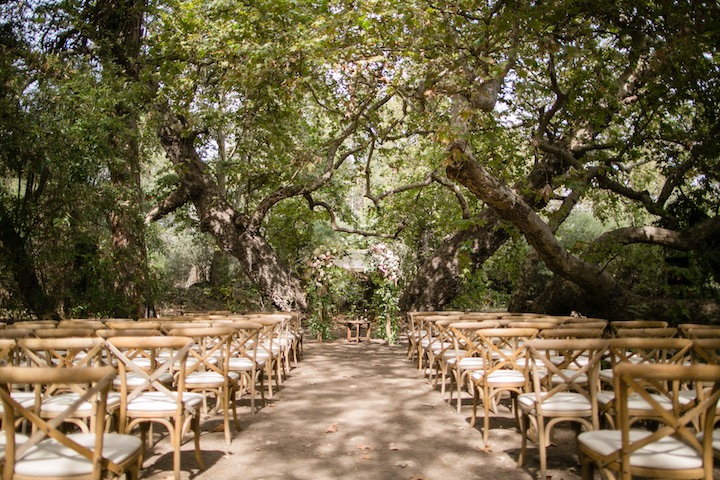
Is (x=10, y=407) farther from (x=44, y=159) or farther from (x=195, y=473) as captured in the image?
(x=44, y=159)

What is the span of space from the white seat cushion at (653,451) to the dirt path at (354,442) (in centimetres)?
117

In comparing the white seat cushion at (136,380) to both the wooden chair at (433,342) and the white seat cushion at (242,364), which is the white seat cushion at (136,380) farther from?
the wooden chair at (433,342)

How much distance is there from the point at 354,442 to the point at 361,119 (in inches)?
321

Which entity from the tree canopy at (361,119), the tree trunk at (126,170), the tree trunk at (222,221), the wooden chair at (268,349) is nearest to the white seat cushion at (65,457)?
the wooden chair at (268,349)

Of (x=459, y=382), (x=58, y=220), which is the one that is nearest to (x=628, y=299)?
(x=459, y=382)

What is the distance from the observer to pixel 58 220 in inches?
407

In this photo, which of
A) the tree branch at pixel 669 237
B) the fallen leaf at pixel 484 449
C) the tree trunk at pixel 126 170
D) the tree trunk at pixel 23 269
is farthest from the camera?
the tree trunk at pixel 126 170

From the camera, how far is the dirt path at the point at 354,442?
14.7 feet

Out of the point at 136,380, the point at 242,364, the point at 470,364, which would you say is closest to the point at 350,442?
the point at 242,364

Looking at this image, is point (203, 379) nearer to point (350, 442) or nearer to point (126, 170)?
point (350, 442)

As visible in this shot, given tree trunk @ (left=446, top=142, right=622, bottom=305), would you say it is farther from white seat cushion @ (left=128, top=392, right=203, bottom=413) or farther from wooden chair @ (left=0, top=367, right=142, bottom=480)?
wooden chair @ (left=0, top=367, right=142, bottom=480)

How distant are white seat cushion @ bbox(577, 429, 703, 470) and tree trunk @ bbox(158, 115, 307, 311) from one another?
482 inches

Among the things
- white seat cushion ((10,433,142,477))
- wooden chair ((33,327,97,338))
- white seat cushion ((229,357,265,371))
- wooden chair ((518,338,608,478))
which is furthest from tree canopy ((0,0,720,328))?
white seat cushion ((10,433,142,477))

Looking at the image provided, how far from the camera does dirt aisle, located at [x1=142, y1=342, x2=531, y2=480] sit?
450 centimetres
